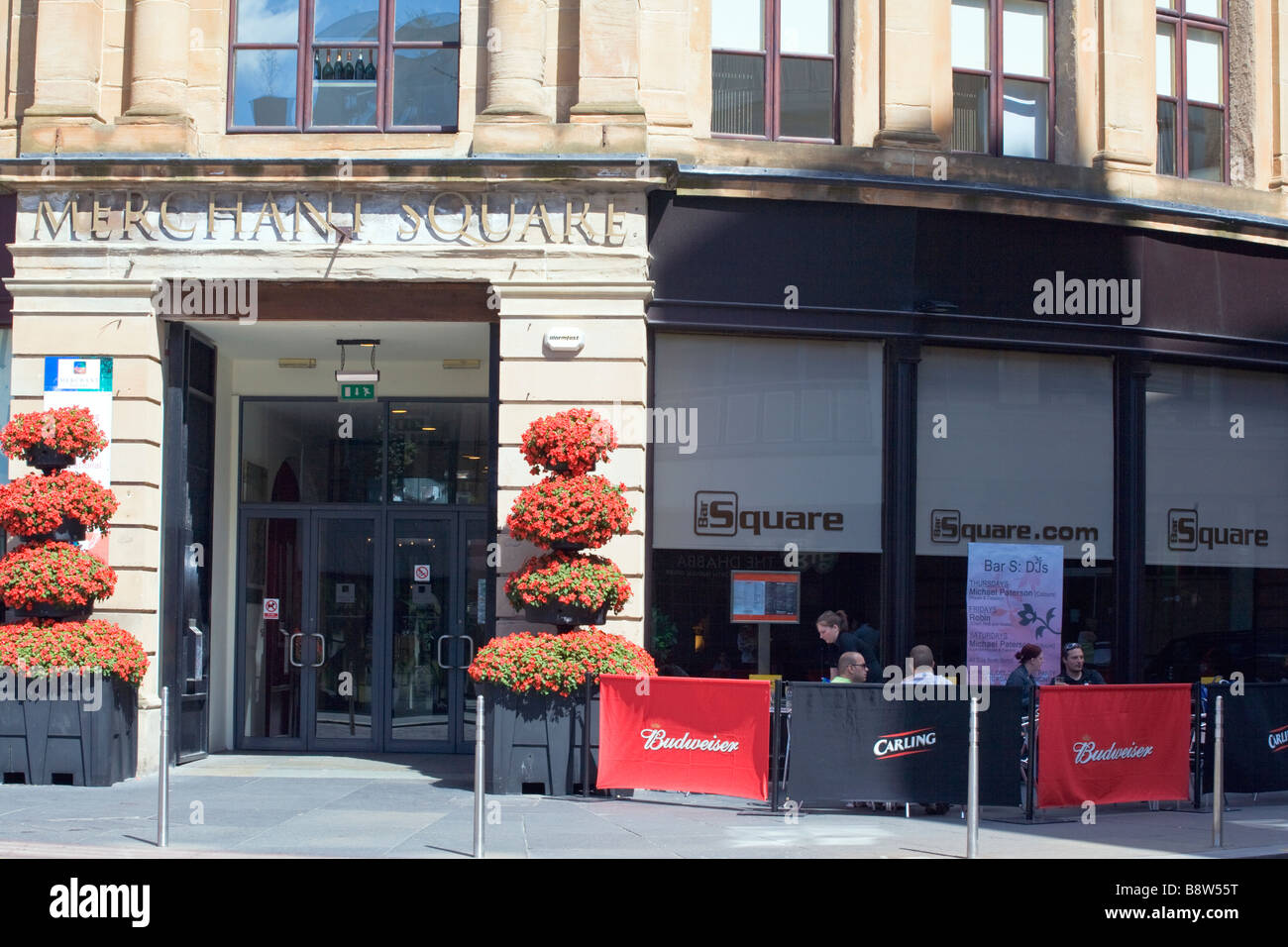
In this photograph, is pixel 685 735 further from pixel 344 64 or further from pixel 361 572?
pixel 344 64

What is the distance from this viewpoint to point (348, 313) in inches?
636

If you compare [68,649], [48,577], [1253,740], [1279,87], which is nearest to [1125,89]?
[1279,87]

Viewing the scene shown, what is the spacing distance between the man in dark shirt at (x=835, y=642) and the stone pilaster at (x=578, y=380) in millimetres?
1875

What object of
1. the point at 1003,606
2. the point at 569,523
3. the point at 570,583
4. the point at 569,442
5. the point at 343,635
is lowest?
the point at 343,635

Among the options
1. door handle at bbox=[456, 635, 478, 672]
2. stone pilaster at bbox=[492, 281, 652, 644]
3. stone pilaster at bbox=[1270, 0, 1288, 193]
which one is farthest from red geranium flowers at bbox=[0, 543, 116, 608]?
stone pilaster at bbox=[1270, 0, 1288, 193]

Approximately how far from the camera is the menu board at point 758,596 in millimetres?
15797

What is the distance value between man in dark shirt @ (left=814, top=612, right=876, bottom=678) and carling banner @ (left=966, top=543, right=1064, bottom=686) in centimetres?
118

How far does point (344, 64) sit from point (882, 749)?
8971mm

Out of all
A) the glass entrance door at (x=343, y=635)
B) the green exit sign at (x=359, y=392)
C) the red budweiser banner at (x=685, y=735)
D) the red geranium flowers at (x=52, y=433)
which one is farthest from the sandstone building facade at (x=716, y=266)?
the red budweiser banner at (x=685, y=735)

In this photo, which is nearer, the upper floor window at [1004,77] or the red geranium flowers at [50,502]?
the red geranium flowers at [50,502]

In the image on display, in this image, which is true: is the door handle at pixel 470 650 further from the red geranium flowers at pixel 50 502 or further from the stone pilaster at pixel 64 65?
the stone pilaster at pixel 64 65

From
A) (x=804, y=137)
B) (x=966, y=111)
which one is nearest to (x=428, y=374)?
(x=804, y=137)

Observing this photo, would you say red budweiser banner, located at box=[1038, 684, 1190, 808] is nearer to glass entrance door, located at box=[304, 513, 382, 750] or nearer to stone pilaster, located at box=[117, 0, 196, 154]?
glass entrance door, located at box=[304, 513, 382, 750]

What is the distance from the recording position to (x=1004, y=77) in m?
16.8
